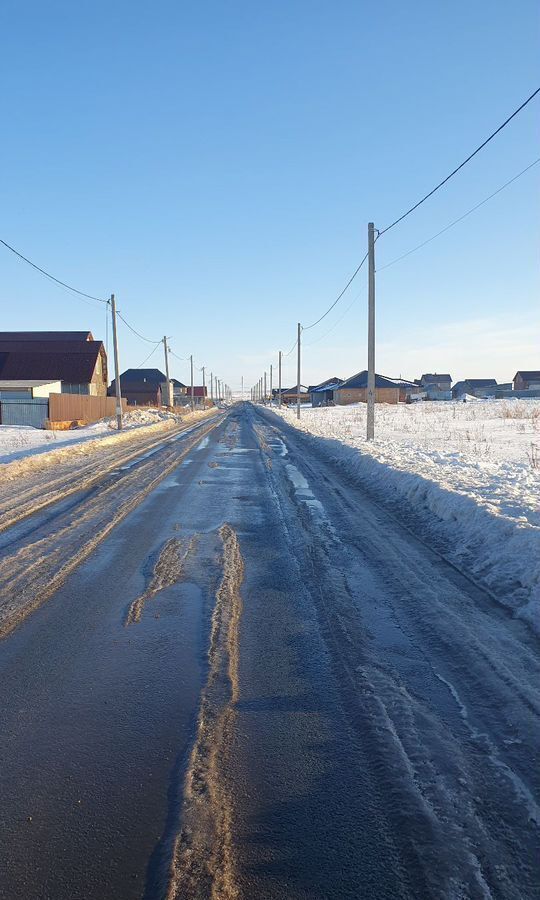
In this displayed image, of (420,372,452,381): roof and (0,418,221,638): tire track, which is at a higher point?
(420,372,452,381): roof

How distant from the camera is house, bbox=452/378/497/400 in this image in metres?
134

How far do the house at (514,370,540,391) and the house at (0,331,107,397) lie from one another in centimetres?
9341

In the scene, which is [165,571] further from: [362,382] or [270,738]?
[362,382]

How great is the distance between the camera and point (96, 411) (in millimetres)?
49500

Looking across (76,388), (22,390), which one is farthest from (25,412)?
(76,388)

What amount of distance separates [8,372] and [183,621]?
5548 centimetres

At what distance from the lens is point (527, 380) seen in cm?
12850

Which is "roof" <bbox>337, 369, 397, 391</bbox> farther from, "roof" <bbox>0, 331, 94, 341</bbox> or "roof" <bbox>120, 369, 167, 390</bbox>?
"roof" <bbox>0, 331, 94, 341</bbox>

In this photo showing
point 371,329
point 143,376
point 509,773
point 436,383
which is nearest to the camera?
point 509,773

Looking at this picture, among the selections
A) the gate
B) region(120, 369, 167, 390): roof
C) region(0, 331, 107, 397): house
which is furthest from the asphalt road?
region(120, 369, 167, 390): roof

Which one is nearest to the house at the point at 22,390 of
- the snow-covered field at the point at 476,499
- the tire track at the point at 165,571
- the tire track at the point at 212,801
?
the snow-covered field at the point at 476,499

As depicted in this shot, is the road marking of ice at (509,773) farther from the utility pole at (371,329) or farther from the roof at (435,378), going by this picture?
the roof at (435,378)

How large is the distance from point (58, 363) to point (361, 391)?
164ft

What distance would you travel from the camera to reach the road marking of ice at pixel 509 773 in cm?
292
